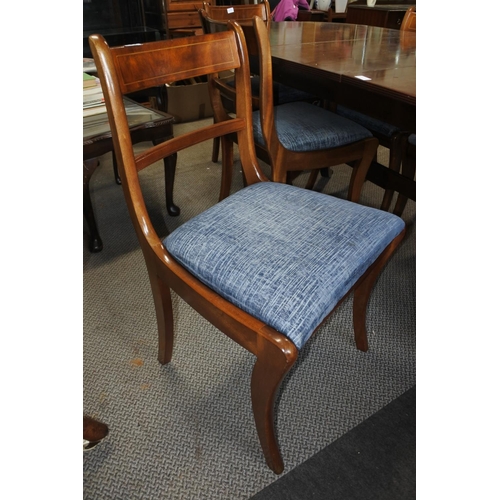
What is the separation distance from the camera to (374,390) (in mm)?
1179

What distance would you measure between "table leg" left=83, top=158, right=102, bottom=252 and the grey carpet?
0.25 ft

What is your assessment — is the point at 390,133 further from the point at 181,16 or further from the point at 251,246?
the point at 181,16

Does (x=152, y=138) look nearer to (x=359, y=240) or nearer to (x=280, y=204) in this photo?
(x=280, y=204)

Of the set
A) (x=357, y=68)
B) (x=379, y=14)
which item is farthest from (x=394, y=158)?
(x=379, y=14)

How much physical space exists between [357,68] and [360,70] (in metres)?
0.03

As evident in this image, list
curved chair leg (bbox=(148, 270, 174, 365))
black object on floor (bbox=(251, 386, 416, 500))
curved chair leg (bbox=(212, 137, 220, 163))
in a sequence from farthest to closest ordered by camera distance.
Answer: curved chair leg (bbox=(212, 137, 220, 163))
curved chair leg (bbox=(148, 270, 174, 365))
black object on floor (bbox=(251, 386, 416, 500))

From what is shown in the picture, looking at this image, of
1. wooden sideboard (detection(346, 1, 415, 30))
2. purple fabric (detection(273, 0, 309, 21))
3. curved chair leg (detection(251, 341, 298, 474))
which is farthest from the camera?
wooden sideboard (detection(346, 1, 415, 30))

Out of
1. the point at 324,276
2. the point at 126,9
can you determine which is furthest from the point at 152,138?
the point at 126,9

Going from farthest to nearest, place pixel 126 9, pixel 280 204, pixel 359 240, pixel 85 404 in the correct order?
pixel 126 9 → pixel 85 404 → pixel 280 204 → pixel 359 240

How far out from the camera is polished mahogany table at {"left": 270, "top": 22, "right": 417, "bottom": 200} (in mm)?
1151

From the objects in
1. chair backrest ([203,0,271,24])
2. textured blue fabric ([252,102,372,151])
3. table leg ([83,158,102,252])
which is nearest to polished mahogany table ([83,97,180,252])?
table leg ([83,158,102,252])

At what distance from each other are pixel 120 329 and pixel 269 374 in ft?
2.45

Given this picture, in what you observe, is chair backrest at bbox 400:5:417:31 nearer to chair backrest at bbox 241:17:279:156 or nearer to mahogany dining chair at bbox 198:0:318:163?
mahogany dining chair at bbox 198:0:318:163

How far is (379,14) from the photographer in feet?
12.3
